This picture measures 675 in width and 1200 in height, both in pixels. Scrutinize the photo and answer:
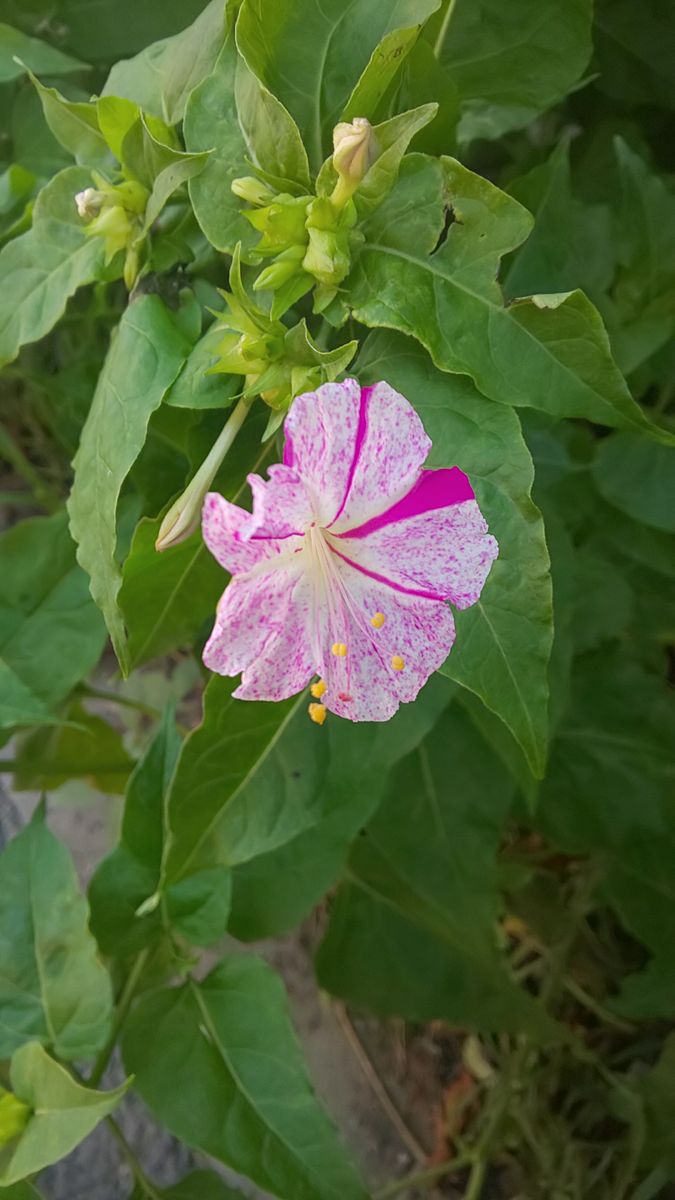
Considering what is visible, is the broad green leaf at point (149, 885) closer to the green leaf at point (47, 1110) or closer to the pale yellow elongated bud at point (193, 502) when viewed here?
the green leaf at point (47, 1110)

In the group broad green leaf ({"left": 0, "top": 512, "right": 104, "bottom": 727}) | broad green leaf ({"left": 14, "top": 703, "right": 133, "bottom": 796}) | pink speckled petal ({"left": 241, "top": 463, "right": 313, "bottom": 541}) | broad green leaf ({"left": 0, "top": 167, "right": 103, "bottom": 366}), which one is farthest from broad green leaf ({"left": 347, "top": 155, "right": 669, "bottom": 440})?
broad green leaf ({"left": 14, "top": 703, "right": 133, "bottom": 796})

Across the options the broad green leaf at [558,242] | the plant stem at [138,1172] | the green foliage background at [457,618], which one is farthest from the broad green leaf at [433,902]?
the broad green leaf at [558,242]

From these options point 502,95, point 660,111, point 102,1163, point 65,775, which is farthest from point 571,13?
point 102,1163

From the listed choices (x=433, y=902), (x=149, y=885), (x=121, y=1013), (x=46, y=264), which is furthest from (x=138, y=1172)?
(x=46, y=264)

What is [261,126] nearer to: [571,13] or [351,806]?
[571,13]

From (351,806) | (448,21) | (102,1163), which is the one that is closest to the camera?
(448,21)

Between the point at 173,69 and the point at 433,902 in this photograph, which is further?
the point at 433,902

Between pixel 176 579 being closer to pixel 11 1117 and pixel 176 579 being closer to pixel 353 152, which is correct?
pixel 353 152
